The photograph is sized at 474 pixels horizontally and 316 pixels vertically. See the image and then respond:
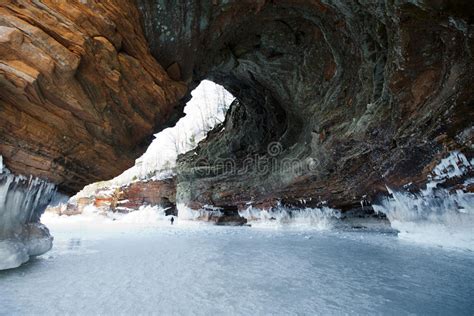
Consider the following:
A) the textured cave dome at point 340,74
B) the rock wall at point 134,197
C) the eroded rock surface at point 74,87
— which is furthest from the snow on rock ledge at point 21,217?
the rock wall at point 134,197

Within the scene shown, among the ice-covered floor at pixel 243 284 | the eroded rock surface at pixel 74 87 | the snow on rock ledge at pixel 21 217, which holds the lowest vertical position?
the ice-covered floor at pixel 243 284

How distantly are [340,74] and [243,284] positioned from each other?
706 centimetres

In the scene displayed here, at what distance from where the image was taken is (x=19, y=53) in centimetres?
363

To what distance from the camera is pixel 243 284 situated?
12.5ft

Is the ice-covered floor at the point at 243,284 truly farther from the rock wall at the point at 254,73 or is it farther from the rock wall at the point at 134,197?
the rock wall at the point at 134,197

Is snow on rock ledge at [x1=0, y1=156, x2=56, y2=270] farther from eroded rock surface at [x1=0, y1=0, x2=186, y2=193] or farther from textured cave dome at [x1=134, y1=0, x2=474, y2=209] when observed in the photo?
textured cave dome at [x1=134, y1=0, x2=474, y2=209]

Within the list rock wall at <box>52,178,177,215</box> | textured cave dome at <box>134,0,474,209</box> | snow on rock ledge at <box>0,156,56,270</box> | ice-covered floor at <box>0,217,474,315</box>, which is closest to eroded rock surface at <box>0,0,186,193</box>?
snow on rock ledge at <box>0,156,56,270</box>

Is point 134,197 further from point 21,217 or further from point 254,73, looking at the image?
point 21,217

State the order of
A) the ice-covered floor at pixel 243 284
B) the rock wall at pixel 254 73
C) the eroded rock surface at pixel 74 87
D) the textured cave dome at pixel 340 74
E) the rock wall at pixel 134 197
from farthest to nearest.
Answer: the rock wall at pixel 134 197, the textured cave dome at pixel 340 74, the rock wall at pixel 254 73, the eroded rock surface at pixel 74 87, the ice-covered floor at pixel 243 284

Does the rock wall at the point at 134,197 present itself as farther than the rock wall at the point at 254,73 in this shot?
Yes

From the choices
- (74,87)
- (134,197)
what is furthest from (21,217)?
(134,197)

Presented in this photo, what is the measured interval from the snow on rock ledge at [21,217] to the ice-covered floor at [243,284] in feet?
0.96

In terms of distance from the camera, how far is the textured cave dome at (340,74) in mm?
4934

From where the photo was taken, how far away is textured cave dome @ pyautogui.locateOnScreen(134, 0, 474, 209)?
4934 millimetres
